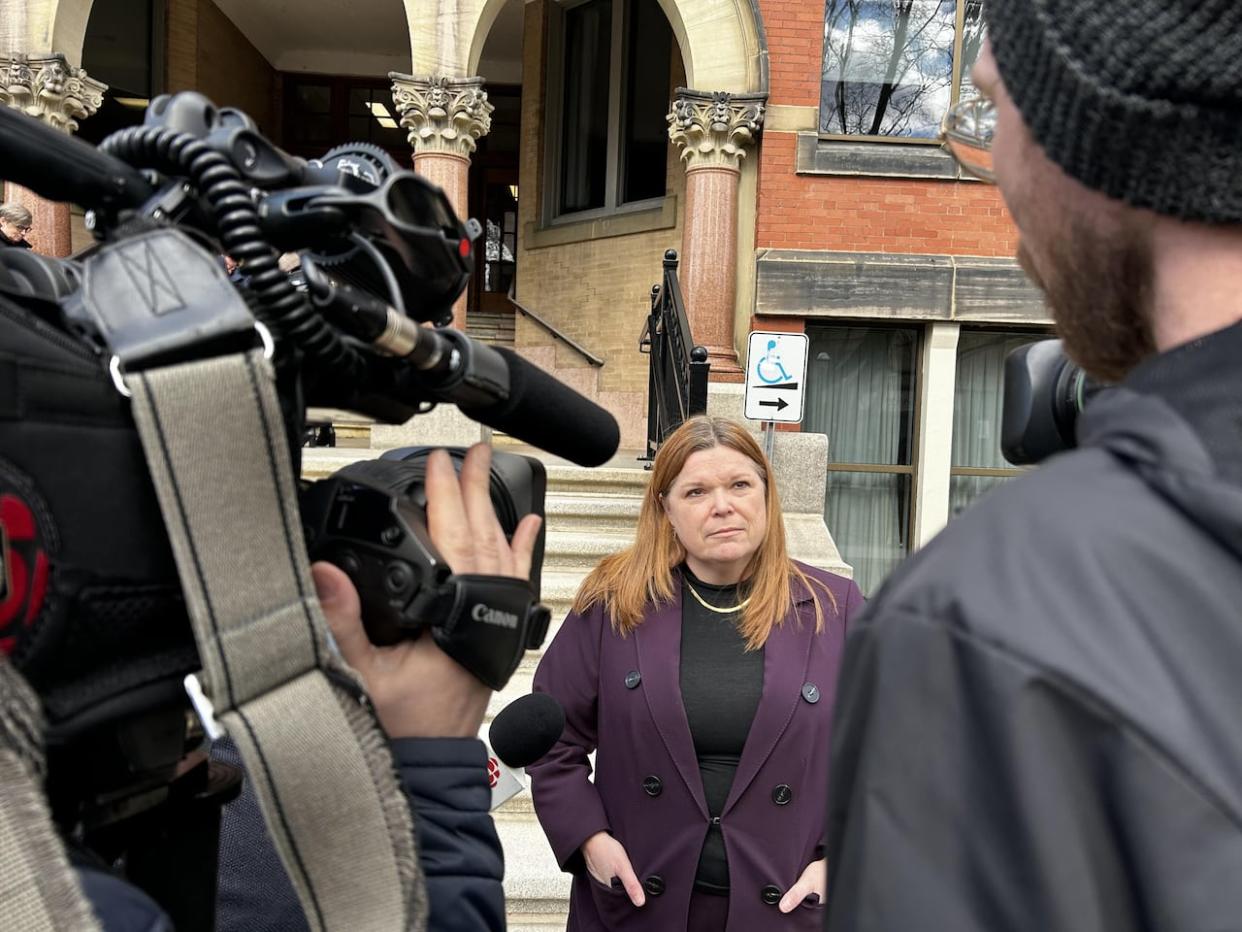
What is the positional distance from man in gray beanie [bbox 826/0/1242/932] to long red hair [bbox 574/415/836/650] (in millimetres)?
1867

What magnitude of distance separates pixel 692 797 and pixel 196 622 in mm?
1827

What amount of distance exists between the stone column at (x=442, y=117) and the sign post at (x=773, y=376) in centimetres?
274

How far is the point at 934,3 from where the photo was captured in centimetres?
889

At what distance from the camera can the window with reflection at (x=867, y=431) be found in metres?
8.98

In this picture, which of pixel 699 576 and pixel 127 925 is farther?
pixel 699 576

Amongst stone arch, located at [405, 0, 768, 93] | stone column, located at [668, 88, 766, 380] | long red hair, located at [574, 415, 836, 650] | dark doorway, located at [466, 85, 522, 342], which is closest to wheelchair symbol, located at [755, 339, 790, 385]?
stone column, located at [668, 88, 766, 380]

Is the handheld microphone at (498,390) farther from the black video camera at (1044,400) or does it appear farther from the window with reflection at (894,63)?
the window with reflection at (894,63)

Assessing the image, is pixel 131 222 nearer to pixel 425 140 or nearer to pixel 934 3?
pixel 425 140

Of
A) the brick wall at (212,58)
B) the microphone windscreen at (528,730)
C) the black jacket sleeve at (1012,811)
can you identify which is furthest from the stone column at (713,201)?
the black jacket sleeve at (1012,811)

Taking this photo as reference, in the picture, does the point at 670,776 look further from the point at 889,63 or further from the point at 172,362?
the point at 889,63

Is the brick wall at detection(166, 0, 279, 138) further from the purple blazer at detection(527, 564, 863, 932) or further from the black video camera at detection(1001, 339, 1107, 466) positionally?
the black video camera at detection(1001, 339, 1107, 466)

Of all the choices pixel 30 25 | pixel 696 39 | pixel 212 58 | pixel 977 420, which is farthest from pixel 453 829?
pixel 212 58

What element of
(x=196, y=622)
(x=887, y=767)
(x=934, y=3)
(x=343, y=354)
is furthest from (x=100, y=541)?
(x=934, y=3)

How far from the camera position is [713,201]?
8.29 m
